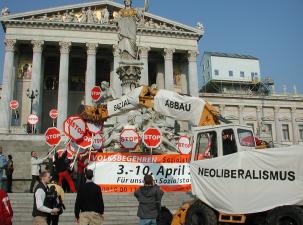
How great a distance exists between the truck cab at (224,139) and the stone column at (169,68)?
41272mm

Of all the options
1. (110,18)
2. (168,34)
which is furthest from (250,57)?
(110,18)

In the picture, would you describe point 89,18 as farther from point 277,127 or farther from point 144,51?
point 277,127

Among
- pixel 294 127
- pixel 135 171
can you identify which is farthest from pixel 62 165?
pixel 294 127

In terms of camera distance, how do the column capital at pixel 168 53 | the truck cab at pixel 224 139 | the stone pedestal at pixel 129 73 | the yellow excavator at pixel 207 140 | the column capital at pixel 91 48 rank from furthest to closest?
the column capital at pixel 168 53 < the column capital at pixel 91 48 < the stone pedestal at pixel 129 73 < the truck cab at pixel 224 139 < the yellow excavator at pixel 207 140

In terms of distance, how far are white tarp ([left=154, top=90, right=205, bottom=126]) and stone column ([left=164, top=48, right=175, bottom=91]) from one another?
39.7 meters

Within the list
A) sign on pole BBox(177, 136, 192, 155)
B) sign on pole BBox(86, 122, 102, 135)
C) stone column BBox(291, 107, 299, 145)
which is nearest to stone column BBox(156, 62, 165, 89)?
stone column BBox(291, 107, 299, 145)

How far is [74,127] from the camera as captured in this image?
1530 centimetres

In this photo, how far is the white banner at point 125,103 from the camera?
12.4 m

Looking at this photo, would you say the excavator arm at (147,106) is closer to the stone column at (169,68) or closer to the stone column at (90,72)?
the stone column at (90,72)

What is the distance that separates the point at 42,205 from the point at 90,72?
4213 cm

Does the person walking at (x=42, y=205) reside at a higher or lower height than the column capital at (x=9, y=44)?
lower

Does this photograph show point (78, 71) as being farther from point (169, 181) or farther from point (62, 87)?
point (169, 181)

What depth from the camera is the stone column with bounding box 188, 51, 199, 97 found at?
5225cm

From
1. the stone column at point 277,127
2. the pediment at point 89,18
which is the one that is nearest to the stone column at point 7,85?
the pediment at point 89,18
